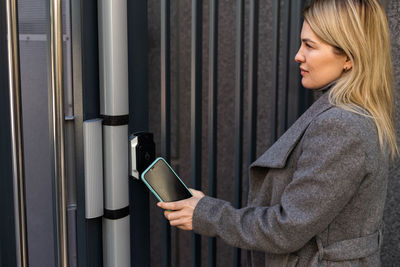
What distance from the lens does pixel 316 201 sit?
1408 mm

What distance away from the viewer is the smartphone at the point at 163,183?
1.68 metres

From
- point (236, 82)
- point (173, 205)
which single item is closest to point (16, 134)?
point (173, 205)

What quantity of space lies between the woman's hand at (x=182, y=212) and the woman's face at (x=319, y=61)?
19.6 inches

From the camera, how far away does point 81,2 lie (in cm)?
177

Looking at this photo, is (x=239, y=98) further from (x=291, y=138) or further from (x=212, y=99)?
(x=291, y=138)

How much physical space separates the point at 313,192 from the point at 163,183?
51 centimetres

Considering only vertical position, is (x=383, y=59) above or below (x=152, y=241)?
above

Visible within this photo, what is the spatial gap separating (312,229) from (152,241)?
1762 millimetres

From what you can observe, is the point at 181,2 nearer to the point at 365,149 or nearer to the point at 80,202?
the point at 80,202

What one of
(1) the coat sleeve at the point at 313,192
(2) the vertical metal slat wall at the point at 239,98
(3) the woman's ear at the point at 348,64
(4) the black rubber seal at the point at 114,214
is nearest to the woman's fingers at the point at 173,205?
(1) the coat sleeve at the point at 313,192

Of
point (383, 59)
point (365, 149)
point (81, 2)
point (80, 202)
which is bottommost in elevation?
point (80, 202)

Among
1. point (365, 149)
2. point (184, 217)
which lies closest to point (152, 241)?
point (184, 217)

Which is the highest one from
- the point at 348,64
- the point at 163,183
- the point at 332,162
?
the point at 348,64

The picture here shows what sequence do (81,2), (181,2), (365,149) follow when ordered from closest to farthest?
(365,149) → (81,2) → (181,2)
